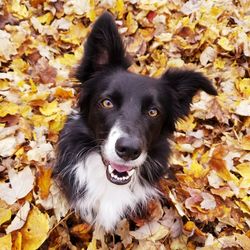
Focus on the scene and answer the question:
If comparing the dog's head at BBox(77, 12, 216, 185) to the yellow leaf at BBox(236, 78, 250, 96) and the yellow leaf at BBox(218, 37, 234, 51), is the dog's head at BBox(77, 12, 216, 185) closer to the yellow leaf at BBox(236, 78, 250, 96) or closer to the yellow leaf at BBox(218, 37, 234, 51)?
the yellow leaf at BBox(236, 78, 250, 96)

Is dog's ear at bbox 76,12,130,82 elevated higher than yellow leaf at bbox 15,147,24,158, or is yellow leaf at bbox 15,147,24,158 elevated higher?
dog's ear at bbox 76,12,130,82

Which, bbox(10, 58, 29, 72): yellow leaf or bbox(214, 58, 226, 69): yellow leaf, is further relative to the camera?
bbox(214, 58, 226, 69): yellow leaf

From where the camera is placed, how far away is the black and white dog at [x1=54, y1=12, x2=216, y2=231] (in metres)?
2.87

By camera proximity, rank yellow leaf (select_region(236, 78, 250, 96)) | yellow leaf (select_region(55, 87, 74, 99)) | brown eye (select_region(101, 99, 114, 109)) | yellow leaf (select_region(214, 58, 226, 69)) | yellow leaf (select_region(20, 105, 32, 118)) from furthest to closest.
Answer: yellow leaf (select_region(214, 58, 226, 69)) < yellow leaf (select_region(236, 78, 250, 96)) < yellow leaf (select_region(55, 87, 74, 99)) < yellow leaf (select_region(20, 105, 32, 118)) < brown eye (select_region(101, 99, 114, 109))

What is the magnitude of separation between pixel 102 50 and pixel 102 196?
3.77ft

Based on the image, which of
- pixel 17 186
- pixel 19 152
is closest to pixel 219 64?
pixel 19 152

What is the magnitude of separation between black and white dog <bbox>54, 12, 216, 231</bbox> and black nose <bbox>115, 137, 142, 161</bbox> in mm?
127

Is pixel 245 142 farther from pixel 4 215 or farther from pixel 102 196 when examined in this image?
pixel 4 215

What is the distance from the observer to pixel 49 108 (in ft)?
12.5

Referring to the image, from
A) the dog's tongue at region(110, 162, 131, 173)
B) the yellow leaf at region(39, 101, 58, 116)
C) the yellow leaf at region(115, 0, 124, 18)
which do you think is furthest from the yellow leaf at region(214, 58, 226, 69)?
the dog's tongue at region(110, 162, 131, 173)

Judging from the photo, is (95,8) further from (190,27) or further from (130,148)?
(130,148)

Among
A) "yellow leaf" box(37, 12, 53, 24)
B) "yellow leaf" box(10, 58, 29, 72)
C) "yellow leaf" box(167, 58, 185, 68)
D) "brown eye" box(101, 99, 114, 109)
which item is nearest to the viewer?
"brown eye" box(101, 99, 114, 109)

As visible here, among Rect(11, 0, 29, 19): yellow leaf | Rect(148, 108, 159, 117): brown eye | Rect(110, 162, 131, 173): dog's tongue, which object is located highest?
Rect(148, 108, 159, 117): brown eye

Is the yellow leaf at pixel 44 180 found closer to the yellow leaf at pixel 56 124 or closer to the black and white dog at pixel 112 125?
the black and white dog at pixel 112 125
